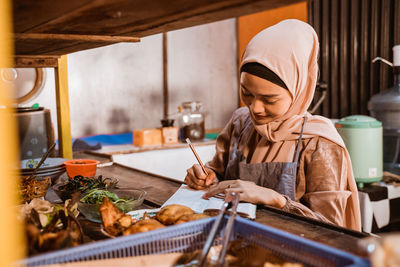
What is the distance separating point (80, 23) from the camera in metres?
1.20

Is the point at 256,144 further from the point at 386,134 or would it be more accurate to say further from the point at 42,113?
the point at 386,134

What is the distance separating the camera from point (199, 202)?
151 centimetres

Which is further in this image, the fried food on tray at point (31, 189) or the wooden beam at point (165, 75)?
the wooden beam at point (165, 75)

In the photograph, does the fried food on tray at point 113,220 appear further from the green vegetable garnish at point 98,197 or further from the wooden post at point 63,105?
the wooden post at point 63,105

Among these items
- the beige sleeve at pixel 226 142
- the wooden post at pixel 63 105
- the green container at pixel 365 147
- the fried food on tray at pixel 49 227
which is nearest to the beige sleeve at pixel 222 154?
the beige sleeve at pixel 226 142

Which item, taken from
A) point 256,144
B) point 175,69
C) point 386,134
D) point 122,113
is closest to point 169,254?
point 256,144

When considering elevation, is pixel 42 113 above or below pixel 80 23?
below

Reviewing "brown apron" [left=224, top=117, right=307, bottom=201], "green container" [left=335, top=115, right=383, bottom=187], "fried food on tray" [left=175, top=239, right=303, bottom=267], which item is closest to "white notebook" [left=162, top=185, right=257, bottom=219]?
"brown apron" [left=224, top=117, right=307, bottom=201]

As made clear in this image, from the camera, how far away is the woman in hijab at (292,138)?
1.72 metres

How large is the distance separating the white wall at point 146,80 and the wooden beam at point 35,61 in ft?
7.55

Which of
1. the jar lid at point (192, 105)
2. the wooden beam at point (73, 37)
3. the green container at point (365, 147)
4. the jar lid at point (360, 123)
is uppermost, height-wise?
the wooden beam at point (73, 37)

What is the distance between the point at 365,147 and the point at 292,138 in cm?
171

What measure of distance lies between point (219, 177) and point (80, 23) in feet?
4.22

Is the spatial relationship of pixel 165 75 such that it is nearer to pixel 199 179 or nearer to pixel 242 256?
pixel 199 179
